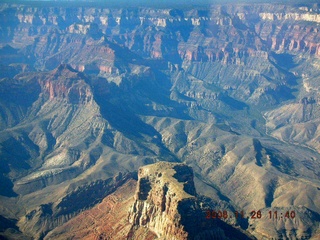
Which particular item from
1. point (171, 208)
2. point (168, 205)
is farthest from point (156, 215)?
point (171, 208)

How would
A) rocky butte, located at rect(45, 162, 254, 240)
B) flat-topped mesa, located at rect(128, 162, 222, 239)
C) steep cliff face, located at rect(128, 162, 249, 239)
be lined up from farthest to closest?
→ rocky butte, located at rect(45, 162, 254, 240) → steep cliff face, located at rect(128, 162, 249, 239) → flat-topped mesa, located at rect(128, 162, 222, 239)

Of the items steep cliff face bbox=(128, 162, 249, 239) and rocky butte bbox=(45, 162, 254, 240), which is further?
rocky butte bbox=(45, 162, 254, 240)

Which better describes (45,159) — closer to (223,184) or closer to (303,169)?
(223,184)

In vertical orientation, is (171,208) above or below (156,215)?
above

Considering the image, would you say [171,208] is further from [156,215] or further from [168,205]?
[156,215]

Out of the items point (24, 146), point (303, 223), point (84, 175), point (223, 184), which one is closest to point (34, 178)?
point (84, 175)

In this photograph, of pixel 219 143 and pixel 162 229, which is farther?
pixel 219 143

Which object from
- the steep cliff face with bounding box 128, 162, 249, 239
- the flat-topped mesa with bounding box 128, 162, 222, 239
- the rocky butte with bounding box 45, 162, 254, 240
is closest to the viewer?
the flat-topped mesa with bounding box 128, 162, 222, 239

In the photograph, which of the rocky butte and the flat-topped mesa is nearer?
the flat-topped mesa
